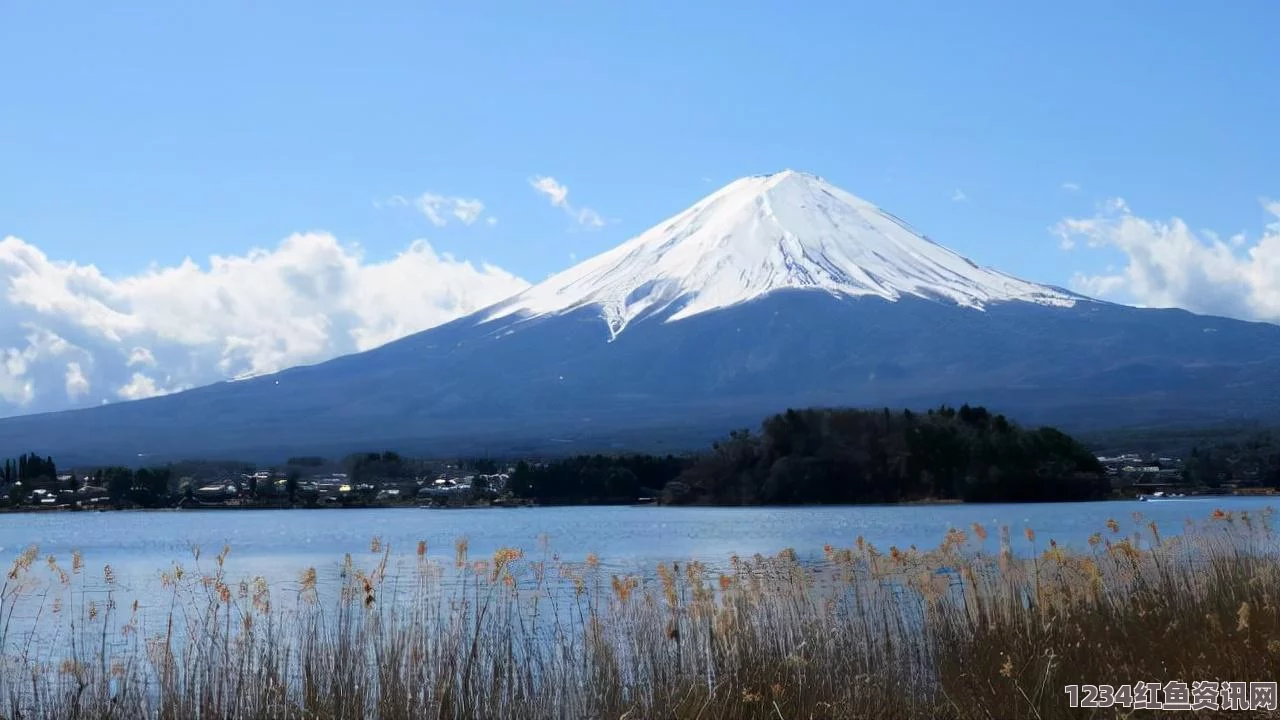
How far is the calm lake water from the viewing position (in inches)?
1315

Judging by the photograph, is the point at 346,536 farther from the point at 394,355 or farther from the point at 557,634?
the point at 394,355

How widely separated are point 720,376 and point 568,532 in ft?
430

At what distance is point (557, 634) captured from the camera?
13266mm

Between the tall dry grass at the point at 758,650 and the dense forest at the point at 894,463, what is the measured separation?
2013 inches

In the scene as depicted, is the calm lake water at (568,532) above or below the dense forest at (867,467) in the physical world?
below

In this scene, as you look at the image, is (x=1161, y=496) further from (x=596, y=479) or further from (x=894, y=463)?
(x=596, y=479)

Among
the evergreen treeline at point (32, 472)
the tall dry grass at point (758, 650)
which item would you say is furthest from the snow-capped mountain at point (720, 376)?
the tall dry grass at point (758, 650)

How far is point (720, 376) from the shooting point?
177 m

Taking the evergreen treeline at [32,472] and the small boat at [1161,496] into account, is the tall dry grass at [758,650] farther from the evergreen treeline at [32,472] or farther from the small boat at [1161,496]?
the evergreen treeline at [32,472]

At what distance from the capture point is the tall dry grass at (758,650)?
9594 millimetres

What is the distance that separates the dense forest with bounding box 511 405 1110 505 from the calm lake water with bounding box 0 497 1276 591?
2122mm

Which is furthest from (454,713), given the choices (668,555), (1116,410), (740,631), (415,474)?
(1116,410)

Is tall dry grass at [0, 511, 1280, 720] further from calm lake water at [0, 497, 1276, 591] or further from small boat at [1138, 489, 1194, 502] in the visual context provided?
small boat at [1138, 489, 1194, 502]

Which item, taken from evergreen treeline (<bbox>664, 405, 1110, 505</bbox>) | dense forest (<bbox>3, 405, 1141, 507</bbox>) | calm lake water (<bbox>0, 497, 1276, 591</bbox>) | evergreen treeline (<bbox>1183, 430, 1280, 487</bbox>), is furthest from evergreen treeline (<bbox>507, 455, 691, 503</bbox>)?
evergreen treeline (<bbox>1183, 430, 1280, 487</bbox>)
